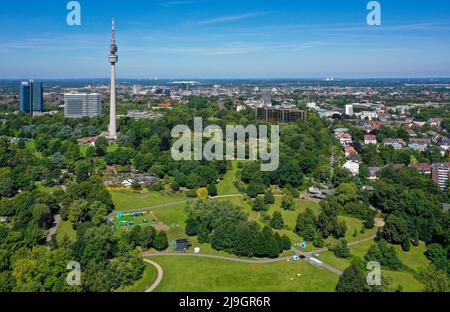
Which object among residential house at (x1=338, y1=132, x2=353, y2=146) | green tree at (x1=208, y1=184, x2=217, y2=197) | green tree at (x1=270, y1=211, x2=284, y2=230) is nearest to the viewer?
green tree at (x1=270, y1=211, x2=284, y2=230)

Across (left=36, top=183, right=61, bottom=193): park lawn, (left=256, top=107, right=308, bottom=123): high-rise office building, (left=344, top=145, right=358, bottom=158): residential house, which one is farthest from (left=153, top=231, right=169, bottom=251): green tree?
(left=256, top=107, right=308, bottom=123): high-rise office building

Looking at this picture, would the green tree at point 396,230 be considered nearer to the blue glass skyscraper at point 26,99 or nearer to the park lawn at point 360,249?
the park lawn at point 360,249

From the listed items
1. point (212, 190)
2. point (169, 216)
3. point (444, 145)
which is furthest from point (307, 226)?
point (444, 145)

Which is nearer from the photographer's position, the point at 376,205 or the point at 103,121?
the point at 376,205

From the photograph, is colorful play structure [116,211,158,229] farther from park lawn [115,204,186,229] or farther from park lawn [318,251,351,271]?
park lawn [318,251,351,271]
